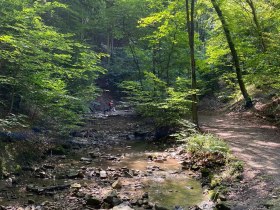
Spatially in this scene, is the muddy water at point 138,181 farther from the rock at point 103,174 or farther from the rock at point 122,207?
the rock at point 122,207

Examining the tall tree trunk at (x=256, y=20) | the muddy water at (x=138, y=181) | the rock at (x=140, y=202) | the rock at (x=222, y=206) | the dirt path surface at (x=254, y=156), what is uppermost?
the tall tree trunk at (x=256, y=20)

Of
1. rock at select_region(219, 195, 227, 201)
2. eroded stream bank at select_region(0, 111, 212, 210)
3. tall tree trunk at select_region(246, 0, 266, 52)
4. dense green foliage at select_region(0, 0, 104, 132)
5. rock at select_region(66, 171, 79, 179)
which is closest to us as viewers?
rock at select_region(219, 195, 227, 201)

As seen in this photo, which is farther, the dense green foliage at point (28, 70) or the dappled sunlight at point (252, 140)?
the dense green foliage at point (28, 70)

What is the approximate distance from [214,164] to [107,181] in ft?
12.4

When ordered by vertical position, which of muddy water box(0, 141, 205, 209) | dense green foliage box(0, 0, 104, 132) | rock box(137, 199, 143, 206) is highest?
dense green foliage box(0, 0, 104, 132)

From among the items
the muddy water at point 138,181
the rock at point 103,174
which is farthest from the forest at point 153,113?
the muddy water at point 138,181

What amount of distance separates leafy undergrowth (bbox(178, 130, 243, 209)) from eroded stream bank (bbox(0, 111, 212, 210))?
0.37 metres

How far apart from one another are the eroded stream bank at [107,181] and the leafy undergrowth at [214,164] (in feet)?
1.23

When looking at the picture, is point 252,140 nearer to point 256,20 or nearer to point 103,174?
point 103,174

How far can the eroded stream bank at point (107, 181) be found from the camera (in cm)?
827

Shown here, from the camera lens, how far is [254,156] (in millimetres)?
10945

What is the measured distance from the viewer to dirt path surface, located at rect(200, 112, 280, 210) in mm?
7480

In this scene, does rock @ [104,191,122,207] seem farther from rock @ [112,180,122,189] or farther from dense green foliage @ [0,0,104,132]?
dense green foliage @ [0,0,104,132]

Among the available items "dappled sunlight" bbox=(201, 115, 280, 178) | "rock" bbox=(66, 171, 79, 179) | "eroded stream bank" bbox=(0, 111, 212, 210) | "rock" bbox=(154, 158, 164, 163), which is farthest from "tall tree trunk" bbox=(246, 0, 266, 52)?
"rock" bbox=(66, 171, 79, 179)
